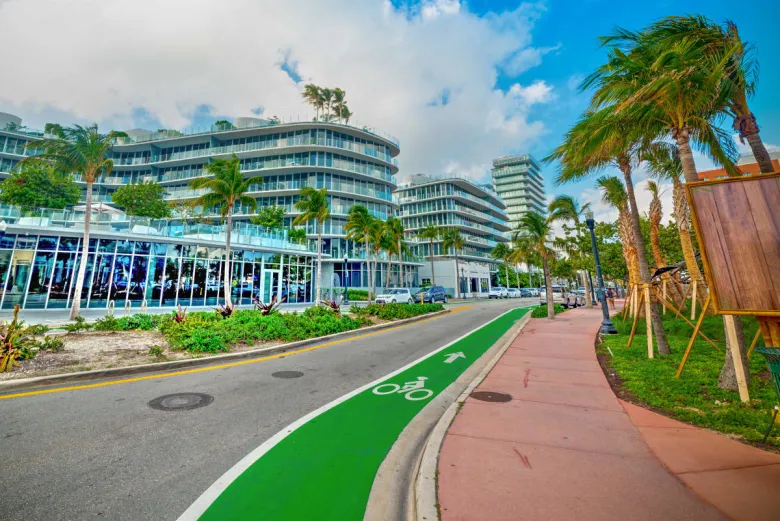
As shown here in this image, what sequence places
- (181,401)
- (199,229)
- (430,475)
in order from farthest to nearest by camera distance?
(199,229), (181,401), (430,475)

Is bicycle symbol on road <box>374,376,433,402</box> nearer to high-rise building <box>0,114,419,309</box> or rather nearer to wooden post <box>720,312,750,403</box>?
wooden post <box>720,312,750,403</box>

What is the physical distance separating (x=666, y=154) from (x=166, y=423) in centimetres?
1426

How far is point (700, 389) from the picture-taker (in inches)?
218

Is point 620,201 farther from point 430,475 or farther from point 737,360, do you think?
point 430,475

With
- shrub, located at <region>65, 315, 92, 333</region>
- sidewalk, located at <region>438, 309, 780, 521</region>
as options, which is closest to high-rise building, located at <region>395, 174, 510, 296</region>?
shrub, located at <region>65, 315, 92, 333</region>

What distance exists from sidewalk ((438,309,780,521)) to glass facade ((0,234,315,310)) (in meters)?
14.7

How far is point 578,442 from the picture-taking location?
153 inches

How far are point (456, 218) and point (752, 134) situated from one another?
6309 cm

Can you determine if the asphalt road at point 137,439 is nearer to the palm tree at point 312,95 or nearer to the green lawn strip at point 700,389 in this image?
the green lawn strip at point 700,389

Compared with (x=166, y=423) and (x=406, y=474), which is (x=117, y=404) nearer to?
(x=166, y=423)

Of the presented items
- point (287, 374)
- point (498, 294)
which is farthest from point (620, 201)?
point (498, 294)

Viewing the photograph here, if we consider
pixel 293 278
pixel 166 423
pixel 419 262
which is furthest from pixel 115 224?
pixel 419 262

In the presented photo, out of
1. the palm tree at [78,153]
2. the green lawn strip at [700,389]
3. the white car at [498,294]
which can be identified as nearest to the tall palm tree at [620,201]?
the green lawn strip at [700,389]

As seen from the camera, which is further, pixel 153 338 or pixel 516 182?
pixel 516 182
